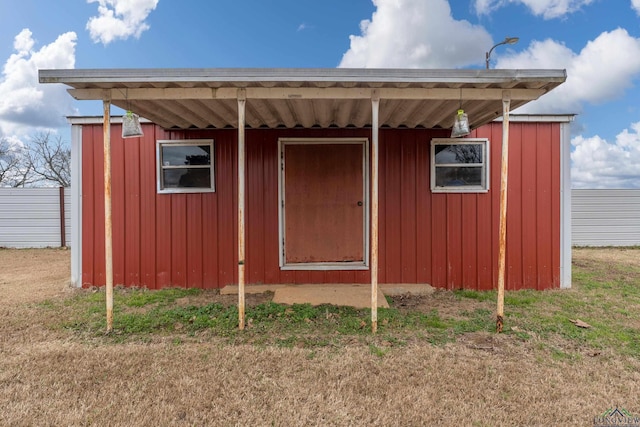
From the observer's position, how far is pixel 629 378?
220cm

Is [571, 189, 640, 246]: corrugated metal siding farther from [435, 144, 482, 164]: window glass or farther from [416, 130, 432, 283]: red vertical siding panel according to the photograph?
[416, 130, 432, 283]: red vertical siding panel

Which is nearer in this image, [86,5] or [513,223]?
[513,223]

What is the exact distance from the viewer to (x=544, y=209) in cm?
448

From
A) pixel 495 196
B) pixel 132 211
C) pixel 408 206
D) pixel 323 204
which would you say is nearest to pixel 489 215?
pixel 495 196

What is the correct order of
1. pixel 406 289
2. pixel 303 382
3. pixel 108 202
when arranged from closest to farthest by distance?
pixel 303 382 < pixel 108 202 < pixel 406 289

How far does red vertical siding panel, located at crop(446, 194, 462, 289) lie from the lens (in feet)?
14.7

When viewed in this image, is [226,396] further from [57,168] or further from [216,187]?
[57,168]

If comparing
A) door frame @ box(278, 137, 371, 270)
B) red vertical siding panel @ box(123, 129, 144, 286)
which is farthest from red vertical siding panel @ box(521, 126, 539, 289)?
red vertical siding panel @ box(123, 129, 144, 286)

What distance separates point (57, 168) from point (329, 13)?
16.1 metres

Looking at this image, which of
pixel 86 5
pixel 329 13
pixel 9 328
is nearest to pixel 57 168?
pixel 86 5

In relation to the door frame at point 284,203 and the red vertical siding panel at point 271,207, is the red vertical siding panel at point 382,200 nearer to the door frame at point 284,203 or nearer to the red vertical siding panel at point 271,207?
the door frame at point 284,203

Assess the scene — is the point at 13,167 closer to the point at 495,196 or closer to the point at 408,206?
the point at 408,206

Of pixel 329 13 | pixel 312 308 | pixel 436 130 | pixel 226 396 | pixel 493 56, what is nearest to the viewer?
pixel 226 396

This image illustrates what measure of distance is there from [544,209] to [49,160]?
67.7 feet
